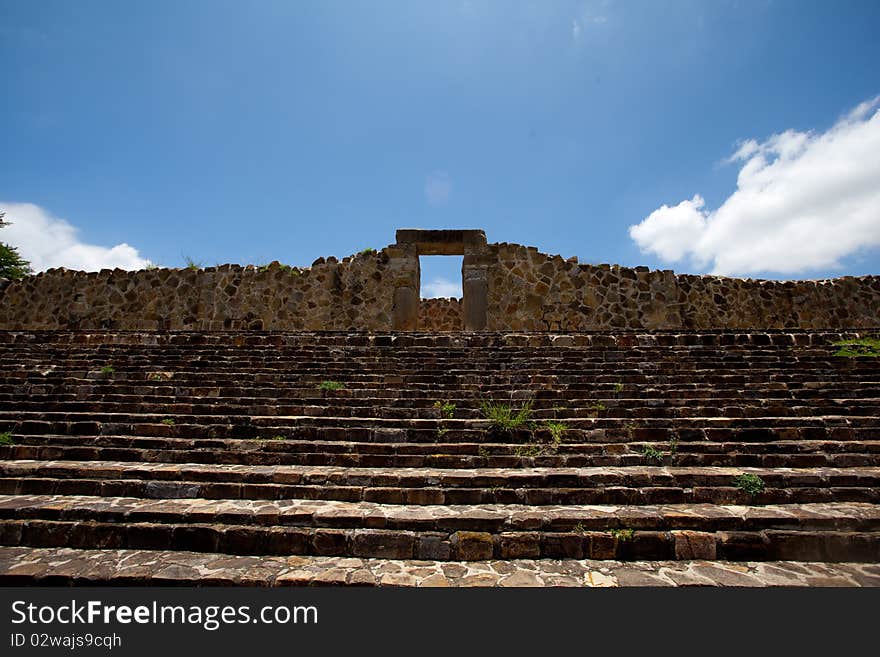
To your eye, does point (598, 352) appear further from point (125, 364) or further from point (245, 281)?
point (245, 281)

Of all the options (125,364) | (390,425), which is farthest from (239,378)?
(390,425)

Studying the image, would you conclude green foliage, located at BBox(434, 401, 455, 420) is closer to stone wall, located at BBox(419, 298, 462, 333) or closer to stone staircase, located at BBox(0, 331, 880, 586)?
stone staircase, located at BBox(0, 331, 880, 586)

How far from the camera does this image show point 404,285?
11.5 meters

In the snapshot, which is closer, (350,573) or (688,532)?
(350,573)

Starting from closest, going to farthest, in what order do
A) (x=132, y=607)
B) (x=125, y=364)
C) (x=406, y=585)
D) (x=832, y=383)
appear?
(x=132, y=607) < (x=406, y=585) < (x=832, y=383) < (x=125, y=364)

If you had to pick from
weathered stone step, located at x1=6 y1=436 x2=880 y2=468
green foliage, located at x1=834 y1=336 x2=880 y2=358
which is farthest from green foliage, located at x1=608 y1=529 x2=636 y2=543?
green foliage, located at x1=834 y1=336 x2=880 y2=358

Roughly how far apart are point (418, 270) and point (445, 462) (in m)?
7.56

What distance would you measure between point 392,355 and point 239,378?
2.09 meters

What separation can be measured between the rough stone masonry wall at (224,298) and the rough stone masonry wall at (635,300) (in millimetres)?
2882

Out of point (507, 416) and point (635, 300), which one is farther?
point (635, 300)

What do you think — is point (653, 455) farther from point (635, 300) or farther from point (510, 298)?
point (635, 300)

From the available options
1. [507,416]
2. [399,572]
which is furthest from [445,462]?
[399,572]

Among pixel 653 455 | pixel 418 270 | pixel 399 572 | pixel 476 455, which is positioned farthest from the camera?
pixel 418 270

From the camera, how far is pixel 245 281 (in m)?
12.0
